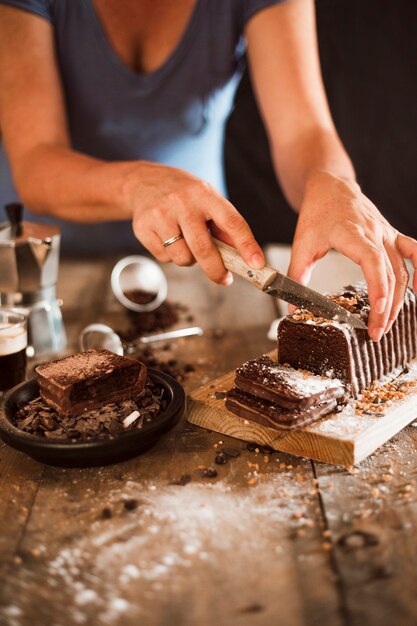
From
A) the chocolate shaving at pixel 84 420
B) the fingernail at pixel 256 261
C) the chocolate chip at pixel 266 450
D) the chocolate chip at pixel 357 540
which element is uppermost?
the fingernail at pixel 256 261

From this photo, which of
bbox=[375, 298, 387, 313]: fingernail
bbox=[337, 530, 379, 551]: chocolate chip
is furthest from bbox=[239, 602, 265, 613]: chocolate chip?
bbox=[375, 298, 387, 313]: fingernail

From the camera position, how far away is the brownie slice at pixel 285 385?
5.26 ft

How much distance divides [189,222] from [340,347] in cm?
53

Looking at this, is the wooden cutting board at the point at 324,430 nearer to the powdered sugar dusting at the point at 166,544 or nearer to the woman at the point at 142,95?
the powdered sugar dusting at the point at 166,544

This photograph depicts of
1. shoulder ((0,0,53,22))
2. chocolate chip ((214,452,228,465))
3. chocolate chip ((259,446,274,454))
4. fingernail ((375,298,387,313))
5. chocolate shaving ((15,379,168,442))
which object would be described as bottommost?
chocolate chip ((259,446,274,454))

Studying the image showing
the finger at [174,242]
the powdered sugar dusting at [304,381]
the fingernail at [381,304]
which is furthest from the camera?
the finger at [174,242]

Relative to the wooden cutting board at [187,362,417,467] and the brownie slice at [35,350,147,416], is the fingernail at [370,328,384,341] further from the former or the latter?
the brownie slice at [35,350,147,416]

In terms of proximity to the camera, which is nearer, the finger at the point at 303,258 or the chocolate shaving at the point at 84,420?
the chocolate shaving at the point at 84,420

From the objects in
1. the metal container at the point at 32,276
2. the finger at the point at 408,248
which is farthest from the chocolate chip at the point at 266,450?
the metal container at the point at 32,276

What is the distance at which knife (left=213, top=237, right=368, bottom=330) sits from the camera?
1.77 meters

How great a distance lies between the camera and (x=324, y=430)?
5.26ft

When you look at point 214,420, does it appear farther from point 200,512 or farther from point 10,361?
point 10,361

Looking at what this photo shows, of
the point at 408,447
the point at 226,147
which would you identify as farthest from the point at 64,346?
the point at 226,147

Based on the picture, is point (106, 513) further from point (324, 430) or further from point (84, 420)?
point (324, 430)
